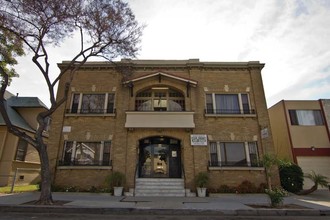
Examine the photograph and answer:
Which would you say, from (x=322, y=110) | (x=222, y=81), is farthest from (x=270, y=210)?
(x=322, y=110)

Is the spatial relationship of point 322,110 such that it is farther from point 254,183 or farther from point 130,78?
point 130,78

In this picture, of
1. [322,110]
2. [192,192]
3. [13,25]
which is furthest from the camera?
[322,110]

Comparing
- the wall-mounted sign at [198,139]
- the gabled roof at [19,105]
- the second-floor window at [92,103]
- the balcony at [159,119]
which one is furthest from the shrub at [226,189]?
the gabled roof at [19,105]

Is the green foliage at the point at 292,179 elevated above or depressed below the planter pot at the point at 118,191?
above

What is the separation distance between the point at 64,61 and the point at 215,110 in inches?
462

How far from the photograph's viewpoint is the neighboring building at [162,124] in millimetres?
13180

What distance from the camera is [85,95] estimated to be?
1510 centimetres

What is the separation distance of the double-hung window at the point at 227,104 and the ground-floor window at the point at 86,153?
752cm

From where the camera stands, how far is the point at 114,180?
40.4 feet

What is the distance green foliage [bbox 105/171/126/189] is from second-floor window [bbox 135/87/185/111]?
194 inches

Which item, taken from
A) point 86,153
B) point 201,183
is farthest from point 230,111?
point 86,153

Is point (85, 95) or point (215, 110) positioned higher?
point (85, 95)

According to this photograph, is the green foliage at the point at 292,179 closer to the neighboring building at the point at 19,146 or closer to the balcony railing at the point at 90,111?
the balcony railing at the point at 90,111

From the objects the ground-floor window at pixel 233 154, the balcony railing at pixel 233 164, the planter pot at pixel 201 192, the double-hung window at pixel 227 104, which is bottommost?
the planter pot at pixel 201 192
